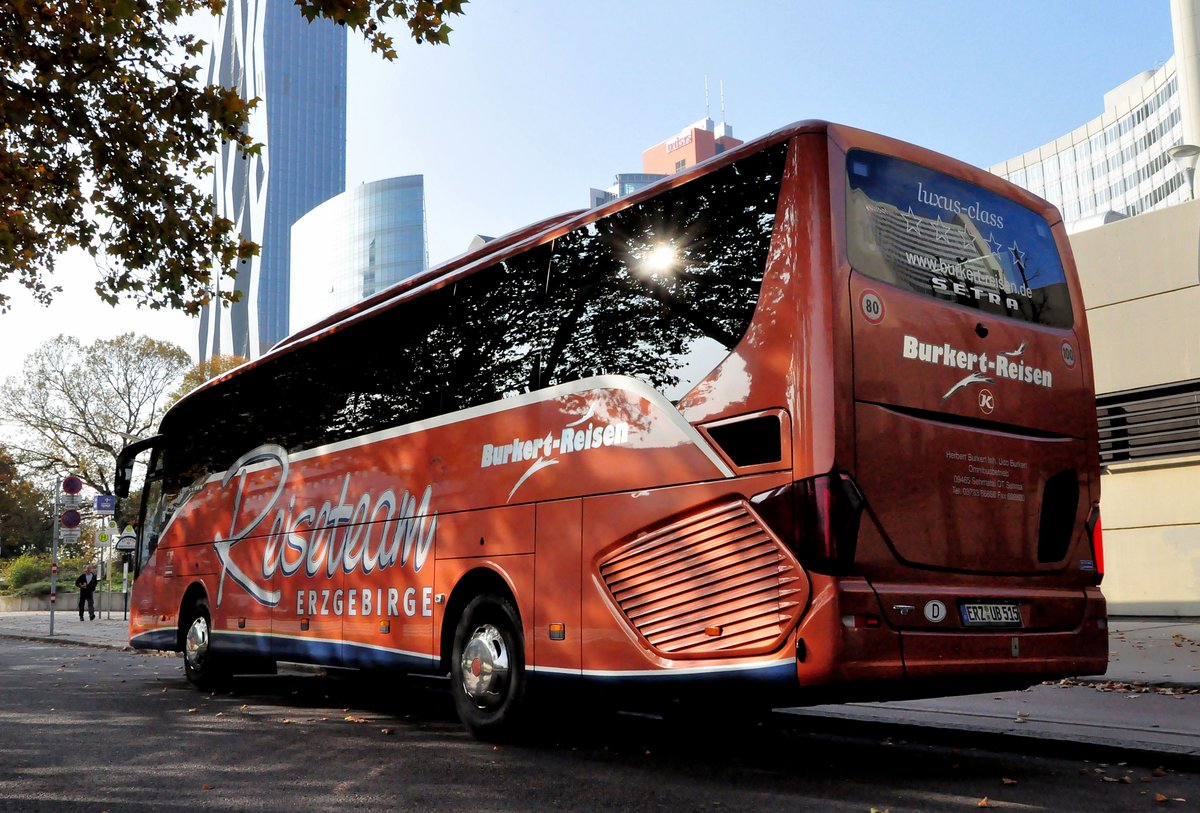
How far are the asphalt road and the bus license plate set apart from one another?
0.85 metres

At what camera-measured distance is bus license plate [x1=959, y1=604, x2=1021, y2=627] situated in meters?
6.01

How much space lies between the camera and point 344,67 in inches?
6816

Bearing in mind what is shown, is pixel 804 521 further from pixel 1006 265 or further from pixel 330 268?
pixel 330 268

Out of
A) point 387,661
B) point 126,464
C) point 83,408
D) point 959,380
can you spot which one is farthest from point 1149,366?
point 83,408

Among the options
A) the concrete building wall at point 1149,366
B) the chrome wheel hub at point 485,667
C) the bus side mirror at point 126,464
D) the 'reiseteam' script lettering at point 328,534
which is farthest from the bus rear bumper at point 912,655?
the concrete building wall at point 1149,366

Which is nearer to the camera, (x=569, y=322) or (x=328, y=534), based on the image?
(x=569, y=322)

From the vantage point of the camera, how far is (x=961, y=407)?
20.3 ft

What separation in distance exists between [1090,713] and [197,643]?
915 cm

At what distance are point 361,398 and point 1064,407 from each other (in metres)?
5.72

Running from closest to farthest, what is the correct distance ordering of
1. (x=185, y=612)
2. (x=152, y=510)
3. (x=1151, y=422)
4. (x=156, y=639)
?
(x=185, y=612) < (x=156, y=639) < (x=152, y=510) < (x=1151, y=422)

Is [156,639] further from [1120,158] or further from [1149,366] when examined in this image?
[1120,158]

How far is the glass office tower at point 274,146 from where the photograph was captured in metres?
151

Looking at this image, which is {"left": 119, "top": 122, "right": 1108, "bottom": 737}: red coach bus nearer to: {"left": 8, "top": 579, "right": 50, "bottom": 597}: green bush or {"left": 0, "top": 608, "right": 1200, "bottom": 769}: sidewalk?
{"left": 0, "top": 608, "right": 1200, "bottom": 769}: sidewalk

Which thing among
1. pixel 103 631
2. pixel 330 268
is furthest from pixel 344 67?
pixel 103 631
